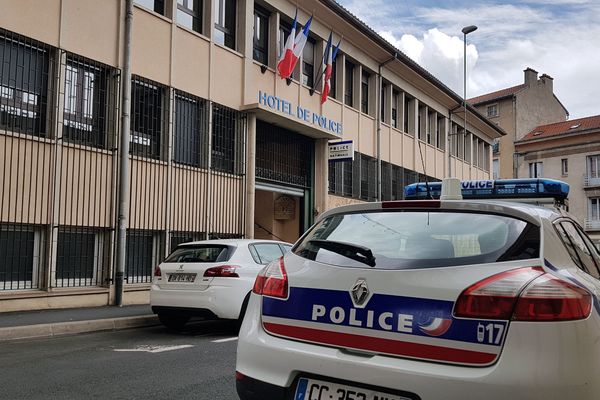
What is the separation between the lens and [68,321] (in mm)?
8539

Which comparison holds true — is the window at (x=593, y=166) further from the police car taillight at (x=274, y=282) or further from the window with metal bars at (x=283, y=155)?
the police car taillight at (x=274, y=282)

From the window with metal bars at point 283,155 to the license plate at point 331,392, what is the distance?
45.7 feet

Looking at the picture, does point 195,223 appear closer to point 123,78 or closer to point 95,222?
point 95,222

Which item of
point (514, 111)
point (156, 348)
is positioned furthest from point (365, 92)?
point (514, 111)

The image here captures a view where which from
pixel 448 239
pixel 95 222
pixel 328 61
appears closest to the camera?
pixel 448 239

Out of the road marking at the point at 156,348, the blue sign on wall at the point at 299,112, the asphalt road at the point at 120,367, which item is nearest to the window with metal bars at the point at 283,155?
the blue sign on wall at the point at 299,112

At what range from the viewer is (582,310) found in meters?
2.43

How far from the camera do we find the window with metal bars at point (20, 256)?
1000 centimetres

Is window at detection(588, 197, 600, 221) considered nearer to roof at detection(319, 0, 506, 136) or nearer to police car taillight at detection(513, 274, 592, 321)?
roof at detection(319, 0, 506, 136)

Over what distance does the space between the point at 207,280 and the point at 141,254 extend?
512 cm

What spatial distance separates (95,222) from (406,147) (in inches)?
697

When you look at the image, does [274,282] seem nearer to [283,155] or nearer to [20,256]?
[20,256]

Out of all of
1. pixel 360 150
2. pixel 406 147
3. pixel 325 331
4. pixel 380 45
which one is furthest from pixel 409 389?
pixel 406 147

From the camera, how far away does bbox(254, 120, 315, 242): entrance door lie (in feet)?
57.2
